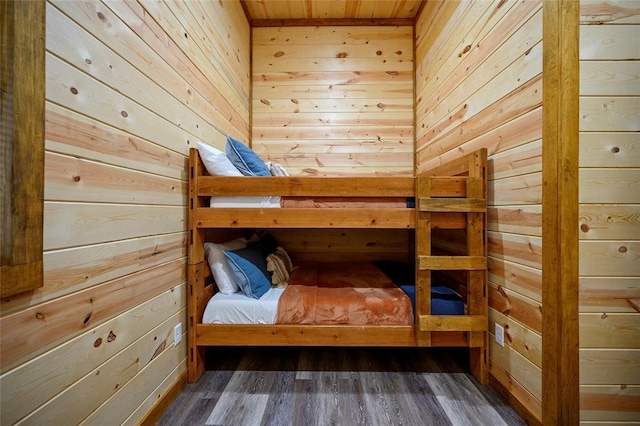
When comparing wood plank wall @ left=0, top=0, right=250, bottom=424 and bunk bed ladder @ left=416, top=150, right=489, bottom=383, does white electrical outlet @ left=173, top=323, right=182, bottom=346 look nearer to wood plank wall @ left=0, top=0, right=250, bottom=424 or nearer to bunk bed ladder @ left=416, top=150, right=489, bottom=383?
wood plank wall @ left=0, top=0, right=250, bottom=424

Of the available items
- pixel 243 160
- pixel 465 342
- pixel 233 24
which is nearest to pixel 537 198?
pixel 465 342

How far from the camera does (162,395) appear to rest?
125 centimetres

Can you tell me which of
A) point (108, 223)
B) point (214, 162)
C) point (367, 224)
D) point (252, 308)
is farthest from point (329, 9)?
point (252, 308)

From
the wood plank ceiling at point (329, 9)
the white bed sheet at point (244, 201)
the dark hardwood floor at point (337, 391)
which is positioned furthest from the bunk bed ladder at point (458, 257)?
the wood plank ceiling at point (329, 9)

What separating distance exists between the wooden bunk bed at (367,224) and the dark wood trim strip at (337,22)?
6.94 ft

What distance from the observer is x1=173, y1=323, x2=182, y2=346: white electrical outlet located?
136cm

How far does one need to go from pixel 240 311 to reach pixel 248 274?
0.75ft

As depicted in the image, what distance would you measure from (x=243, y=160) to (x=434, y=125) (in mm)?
1789

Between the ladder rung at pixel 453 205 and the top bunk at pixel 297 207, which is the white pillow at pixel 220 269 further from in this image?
the ladder rung at pixel 453 205

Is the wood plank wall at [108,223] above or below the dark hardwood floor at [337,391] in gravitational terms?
above

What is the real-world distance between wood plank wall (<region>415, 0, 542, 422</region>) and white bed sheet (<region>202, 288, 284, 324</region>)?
137cm

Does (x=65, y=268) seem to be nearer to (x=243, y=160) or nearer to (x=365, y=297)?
(x=243, y=160)

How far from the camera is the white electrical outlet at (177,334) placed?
53.7 inches

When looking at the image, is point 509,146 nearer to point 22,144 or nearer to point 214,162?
point 214,162
